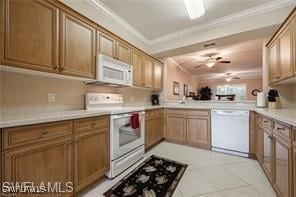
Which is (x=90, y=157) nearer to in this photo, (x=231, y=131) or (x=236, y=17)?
(x=231, y=131)

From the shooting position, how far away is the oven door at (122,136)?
2.04 metres

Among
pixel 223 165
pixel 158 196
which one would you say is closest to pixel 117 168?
pixel 158 196

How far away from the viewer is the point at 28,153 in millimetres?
1197

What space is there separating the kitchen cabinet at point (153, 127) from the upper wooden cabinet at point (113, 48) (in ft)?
4.05

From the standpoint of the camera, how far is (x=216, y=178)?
208 cm

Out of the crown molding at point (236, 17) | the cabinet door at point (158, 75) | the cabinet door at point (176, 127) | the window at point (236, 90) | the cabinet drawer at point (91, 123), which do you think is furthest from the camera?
the window at point (236, 90)

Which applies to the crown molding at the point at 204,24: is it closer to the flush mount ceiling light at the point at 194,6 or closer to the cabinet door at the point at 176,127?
the flush mount ceiling light at the point at 194,6

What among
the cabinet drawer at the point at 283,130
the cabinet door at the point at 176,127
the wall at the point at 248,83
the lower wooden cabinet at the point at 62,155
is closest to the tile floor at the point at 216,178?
the lower wooden cabinet at the point at 62,155

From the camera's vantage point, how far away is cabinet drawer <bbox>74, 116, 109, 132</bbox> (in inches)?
64.1

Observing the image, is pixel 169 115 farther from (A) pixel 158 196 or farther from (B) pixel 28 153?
(B) pixel 28 153

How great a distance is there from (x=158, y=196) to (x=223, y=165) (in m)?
1.43

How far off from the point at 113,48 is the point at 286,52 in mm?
2557

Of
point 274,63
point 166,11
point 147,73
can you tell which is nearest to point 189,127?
point 147,73

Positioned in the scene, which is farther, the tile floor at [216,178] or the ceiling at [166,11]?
the ceiling at [166,11]
